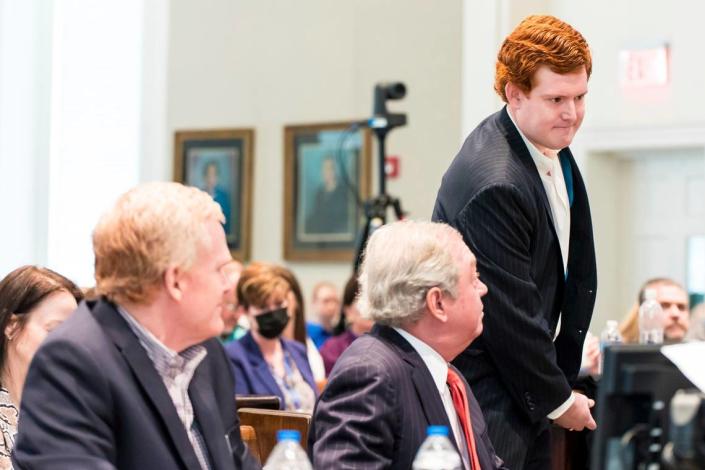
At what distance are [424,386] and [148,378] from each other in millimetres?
656

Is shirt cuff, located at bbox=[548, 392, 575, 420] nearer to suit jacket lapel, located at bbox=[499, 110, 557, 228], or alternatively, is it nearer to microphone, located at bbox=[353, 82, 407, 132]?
suit jacket lapel, located at bbox=[499, 110, 557, 228]

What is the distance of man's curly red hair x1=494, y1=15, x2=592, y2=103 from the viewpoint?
9.24 ft

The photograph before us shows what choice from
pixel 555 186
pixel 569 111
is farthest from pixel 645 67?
pixel 569 111

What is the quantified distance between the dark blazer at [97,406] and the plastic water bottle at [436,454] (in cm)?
33

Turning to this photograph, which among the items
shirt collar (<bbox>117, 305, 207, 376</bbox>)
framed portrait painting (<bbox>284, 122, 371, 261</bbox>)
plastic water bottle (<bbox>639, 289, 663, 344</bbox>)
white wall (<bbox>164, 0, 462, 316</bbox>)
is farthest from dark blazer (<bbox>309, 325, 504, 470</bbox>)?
framed portrait painting (<bbox>284, 122, 371, 261</bbox>)

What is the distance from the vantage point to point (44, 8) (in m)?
4.91

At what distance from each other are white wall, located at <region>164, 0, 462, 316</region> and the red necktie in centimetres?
687

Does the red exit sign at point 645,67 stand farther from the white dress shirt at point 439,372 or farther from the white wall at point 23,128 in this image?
the white dress shirt at point 439,372

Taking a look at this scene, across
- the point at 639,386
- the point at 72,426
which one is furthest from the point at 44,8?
the point at 639,386

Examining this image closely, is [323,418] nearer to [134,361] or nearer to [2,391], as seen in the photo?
[134,361]

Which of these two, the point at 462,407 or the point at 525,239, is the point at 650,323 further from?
the point at 462,407

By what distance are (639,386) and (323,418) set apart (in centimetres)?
84

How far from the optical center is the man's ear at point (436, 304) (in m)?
2.42

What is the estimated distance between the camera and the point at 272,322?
5367 millimetres
